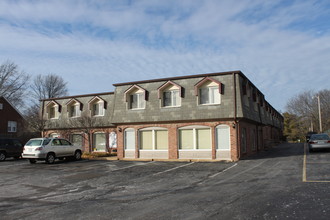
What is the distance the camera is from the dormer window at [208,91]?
20.2 m

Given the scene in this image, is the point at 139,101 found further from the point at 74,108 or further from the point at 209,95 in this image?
the point at 74,108

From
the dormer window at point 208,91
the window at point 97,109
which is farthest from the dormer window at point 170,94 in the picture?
the window at point 97,109

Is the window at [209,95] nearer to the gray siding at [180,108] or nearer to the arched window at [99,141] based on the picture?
the gray siding at [180,108]

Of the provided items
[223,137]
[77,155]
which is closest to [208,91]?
[223,137]

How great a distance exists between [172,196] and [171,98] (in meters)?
13.1

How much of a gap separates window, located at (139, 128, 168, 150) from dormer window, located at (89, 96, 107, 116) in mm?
6963

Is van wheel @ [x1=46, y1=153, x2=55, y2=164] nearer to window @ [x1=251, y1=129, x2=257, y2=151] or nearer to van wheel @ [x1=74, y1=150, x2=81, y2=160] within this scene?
van wheel @ [x1=74, y1=150, x2=81, y2=160]

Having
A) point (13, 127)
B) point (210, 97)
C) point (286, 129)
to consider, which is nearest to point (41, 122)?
point (13, 127)

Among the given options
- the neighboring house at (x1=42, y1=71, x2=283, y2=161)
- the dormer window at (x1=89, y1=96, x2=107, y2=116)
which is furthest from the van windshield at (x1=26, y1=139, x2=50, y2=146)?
the dormer window at (x1=89, y1=96, x2=107, y2=116)

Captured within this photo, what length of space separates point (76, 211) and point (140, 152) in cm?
1463

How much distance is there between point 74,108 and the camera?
29.1 meters

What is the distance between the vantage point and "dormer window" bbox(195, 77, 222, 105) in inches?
794

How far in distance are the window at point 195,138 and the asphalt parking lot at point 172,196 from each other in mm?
6377

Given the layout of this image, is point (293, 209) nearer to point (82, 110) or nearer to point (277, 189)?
point (277, 189)
